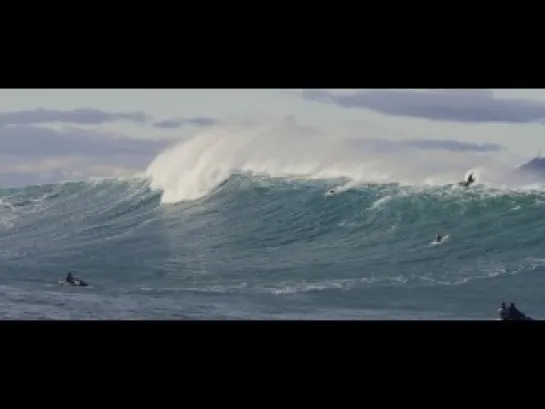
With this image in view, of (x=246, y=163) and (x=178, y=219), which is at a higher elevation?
(x=246, y=163)

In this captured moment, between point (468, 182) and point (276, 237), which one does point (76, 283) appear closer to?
point (276, 237)

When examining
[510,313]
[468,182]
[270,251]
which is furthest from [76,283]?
[510,313]

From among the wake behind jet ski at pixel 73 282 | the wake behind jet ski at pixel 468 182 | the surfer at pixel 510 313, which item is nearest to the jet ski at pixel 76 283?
the wake behind jet ski at pixel 73 282

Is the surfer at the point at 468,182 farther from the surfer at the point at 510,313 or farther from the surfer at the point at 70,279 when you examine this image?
the surfer at the point at 70,279

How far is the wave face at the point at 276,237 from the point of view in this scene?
16.9 feet

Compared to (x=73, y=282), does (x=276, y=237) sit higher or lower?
higher

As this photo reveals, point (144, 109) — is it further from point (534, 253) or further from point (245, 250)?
point (534, 253)

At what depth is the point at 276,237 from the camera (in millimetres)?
5340

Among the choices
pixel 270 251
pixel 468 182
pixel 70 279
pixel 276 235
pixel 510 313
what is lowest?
pixel 510 313

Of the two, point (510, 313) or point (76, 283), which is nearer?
point (510, 313)

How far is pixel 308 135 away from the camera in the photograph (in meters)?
5.19
